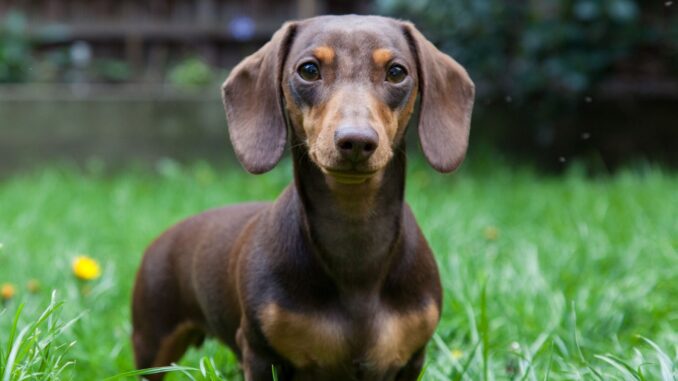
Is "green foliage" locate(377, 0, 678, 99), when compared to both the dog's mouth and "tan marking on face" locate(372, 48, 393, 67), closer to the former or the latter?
"tan marking on face" locate(372, 48, 393, 67)

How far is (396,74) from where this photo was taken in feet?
7.79

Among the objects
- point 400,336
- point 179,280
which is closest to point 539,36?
point 179,280

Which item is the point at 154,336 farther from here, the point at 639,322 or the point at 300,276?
the point at 639,322

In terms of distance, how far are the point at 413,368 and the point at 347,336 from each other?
220 mm

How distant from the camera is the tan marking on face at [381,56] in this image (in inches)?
92.0

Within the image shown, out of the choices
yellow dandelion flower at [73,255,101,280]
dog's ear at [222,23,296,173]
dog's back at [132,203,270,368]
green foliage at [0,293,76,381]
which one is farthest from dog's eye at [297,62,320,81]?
yellow dandelion flower at [73,255,101,280]

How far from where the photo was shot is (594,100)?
6.79m

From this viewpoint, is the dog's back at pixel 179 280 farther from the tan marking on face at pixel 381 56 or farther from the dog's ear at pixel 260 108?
the tan marking on face at pixel 381 56

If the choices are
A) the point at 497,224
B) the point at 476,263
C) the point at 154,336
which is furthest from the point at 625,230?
the point at 154,336

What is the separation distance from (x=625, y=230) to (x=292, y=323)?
2.77 metres

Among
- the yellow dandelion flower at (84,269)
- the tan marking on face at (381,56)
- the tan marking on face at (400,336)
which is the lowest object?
the yellow dandelion flower at (84,269)

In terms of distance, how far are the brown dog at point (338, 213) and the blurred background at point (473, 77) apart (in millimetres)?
3597

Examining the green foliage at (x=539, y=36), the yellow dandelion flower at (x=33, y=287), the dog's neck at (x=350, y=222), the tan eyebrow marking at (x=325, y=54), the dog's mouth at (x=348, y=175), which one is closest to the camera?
the dog's mouth at (x=348, y=175)

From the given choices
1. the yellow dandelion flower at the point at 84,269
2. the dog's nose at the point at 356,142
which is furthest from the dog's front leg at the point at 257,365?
the yellow dandelion flower at the point at 84,269
